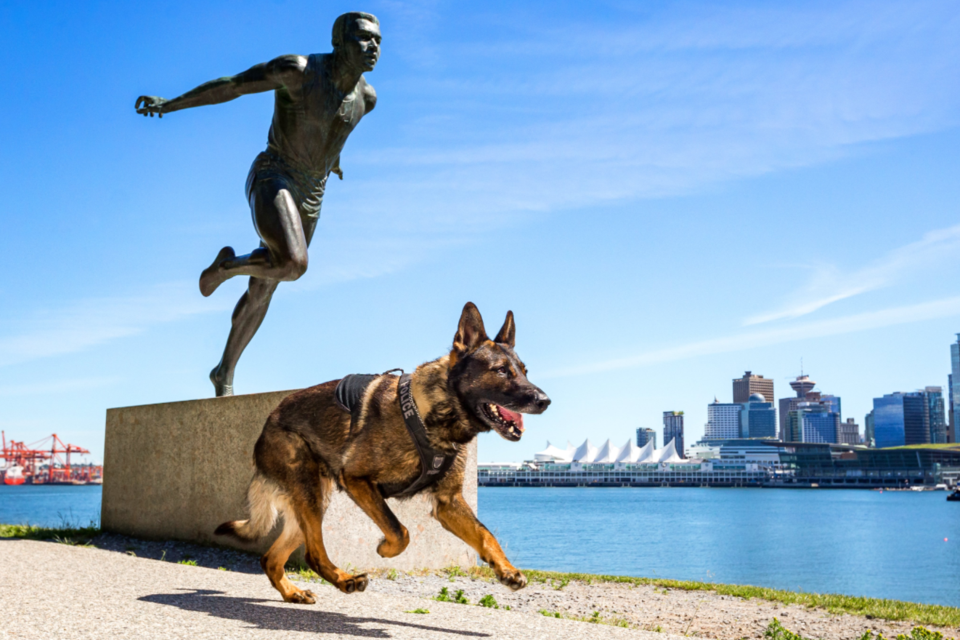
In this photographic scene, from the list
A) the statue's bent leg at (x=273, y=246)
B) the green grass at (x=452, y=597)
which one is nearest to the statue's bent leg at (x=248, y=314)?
the statue's bent leg at (x=273, y=246)

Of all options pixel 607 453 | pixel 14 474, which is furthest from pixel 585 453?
pixel 14 474

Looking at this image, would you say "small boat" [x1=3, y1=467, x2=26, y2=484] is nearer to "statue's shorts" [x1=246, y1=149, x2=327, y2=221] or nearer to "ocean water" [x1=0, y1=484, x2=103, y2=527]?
"ocean water" [x1=0, y1=484, x2=103, y2=527]

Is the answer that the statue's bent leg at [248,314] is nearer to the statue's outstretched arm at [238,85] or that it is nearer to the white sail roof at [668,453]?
the statue's outstretched arm at [238,85]

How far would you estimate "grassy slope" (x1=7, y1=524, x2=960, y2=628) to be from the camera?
347 inches

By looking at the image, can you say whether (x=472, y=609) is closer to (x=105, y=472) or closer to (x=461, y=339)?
(x=461, y=339)

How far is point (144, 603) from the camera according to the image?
5.48 metres

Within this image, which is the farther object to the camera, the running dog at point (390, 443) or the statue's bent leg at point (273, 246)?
the statue's bent leg at point (273, 246)

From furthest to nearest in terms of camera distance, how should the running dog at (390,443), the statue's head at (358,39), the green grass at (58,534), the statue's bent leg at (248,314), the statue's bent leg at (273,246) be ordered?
the green grass at (58,534) → the statue's bent leg at (248,314) → the statue's bent leg at (273,246) → the statue's head at (358,39) → the running dog at (390,443)

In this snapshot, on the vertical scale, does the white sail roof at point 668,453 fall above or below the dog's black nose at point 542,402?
below

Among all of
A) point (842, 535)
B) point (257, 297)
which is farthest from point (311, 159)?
point (842, 535)

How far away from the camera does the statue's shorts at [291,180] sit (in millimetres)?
7125

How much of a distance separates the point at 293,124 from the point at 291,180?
0.48 meters

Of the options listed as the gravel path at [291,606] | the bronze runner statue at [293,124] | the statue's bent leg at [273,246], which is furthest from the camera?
the statue's bent leg at [273,246]

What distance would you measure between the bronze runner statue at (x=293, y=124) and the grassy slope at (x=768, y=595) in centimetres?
389
